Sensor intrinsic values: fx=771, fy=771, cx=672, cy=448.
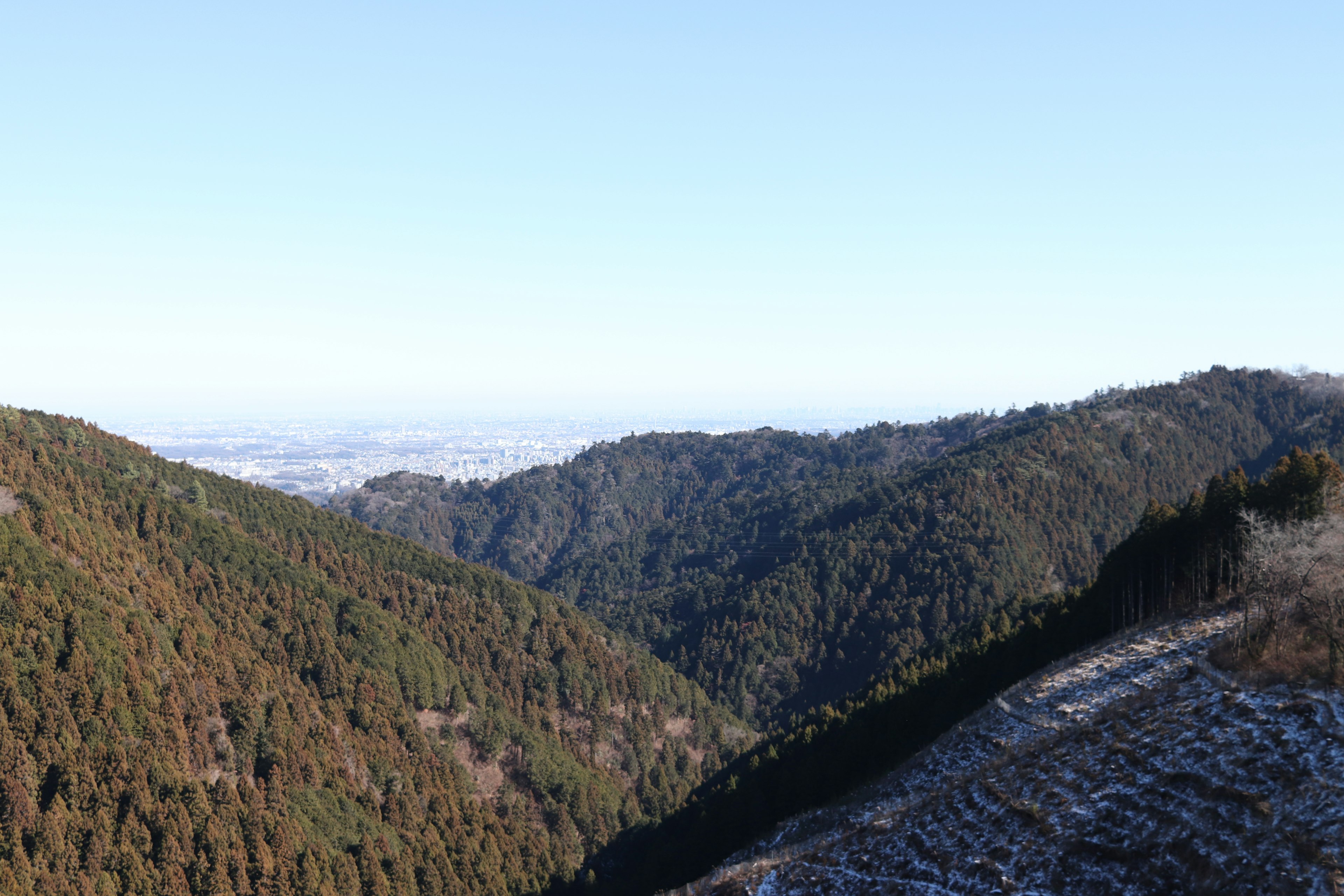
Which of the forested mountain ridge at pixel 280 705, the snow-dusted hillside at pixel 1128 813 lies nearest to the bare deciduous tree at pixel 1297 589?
the snow-dusted hillside at pixel 1128 813

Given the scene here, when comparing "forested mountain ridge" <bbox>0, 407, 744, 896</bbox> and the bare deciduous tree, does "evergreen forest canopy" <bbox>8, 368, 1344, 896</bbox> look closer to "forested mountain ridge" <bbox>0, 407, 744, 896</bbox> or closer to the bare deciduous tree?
"forested mountain ridge" <bbox>0, 407, 744, 896</bbox>

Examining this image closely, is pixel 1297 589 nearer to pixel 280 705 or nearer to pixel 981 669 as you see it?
pixel 981 669

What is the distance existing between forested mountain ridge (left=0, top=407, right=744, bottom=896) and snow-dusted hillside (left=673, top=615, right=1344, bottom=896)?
48331 millimetres

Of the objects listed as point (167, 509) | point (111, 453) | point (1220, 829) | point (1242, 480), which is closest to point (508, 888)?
point (167, 509)

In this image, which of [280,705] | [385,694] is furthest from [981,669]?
[280,705]

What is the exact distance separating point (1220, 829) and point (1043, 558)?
16552 cm

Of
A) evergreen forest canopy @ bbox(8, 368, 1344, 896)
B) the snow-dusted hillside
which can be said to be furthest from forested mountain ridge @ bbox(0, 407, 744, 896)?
the snow-dusted hillside

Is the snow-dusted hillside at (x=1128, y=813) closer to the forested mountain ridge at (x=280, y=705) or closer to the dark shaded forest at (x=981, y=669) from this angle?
the dark shaded forest at (x=981, y=669)

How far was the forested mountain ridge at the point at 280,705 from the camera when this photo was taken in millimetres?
62906

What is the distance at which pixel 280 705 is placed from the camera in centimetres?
8225

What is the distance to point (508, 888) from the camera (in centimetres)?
8375

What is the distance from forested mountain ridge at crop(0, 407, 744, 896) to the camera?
6291 centimetres

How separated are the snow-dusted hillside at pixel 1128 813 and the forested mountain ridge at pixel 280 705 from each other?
48331 millimetres

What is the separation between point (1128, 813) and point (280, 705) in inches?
3147
